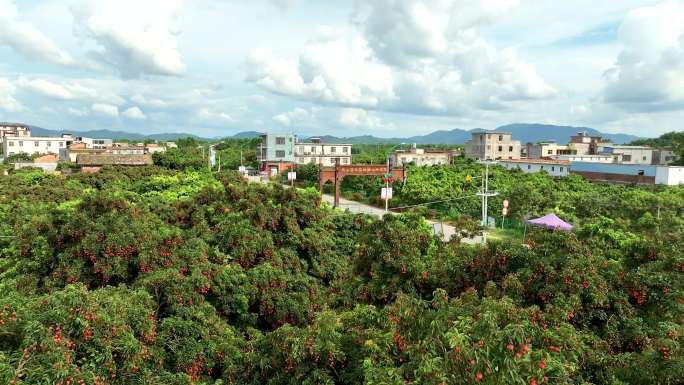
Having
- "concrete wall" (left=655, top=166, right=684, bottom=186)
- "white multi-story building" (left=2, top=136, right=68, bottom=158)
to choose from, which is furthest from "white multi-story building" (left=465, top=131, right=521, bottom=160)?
"white multi-story building" (left=2, top=136, right=68, bottom=158)

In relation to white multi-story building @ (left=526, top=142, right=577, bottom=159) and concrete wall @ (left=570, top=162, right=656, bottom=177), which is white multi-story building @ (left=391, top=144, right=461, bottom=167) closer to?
white multi-story building @ (left=526, top=142, right=577, bottom=159)

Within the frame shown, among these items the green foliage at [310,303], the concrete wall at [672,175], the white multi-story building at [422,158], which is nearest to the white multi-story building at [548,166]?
the concrete wall at [672,175]

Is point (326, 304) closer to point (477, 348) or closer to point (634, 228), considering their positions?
point (477, 348)

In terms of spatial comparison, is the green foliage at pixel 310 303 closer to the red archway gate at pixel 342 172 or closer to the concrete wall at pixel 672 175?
the red archway gate at pixel 342 172

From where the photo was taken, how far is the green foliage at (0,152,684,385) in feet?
18.2

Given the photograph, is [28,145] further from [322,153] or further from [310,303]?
[310,303]

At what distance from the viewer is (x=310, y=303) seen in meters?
11.9

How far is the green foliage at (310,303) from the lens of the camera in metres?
5.55

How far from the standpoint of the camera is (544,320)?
23.3 feet

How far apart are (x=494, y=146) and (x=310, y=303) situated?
5883cm

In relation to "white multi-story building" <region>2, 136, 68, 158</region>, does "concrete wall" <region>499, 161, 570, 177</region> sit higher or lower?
lower

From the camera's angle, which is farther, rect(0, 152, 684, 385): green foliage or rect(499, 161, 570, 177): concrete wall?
rect(499, 161, 570, 177): concrete wall

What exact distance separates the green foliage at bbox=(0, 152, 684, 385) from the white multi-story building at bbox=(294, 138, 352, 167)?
45.2 m

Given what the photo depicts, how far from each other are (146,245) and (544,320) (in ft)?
30.3
